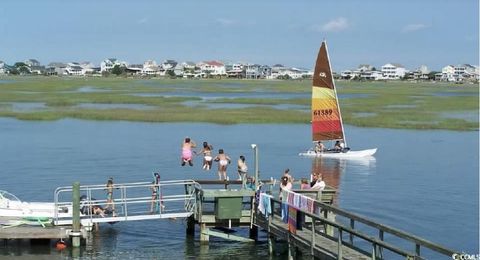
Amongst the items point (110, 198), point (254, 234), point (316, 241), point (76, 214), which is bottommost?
point (254, 234)

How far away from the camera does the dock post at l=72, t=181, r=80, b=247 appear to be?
27.0 meters

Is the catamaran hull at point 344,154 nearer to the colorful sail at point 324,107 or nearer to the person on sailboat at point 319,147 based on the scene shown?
the person on sailboat at point 319,147

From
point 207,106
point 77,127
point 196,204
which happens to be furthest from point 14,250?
point 207,106

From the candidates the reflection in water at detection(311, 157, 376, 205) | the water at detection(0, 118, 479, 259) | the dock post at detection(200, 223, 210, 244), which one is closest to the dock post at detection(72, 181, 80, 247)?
the water at detection(0, 118, 479, 259)

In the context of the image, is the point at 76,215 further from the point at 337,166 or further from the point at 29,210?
the point at 337,166

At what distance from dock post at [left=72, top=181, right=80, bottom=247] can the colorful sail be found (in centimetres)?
3477

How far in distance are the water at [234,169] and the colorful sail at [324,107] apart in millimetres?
2650

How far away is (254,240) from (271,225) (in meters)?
2.92

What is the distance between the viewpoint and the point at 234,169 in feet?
161

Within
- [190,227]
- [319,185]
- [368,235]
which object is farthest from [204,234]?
[368,235]

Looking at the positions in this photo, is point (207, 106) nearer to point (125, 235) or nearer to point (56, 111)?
point (56, 111)

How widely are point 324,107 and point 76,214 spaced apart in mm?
35658

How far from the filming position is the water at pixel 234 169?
97.8 feet

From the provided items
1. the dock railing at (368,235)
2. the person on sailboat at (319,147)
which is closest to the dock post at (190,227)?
the dock railing at (368,235)
